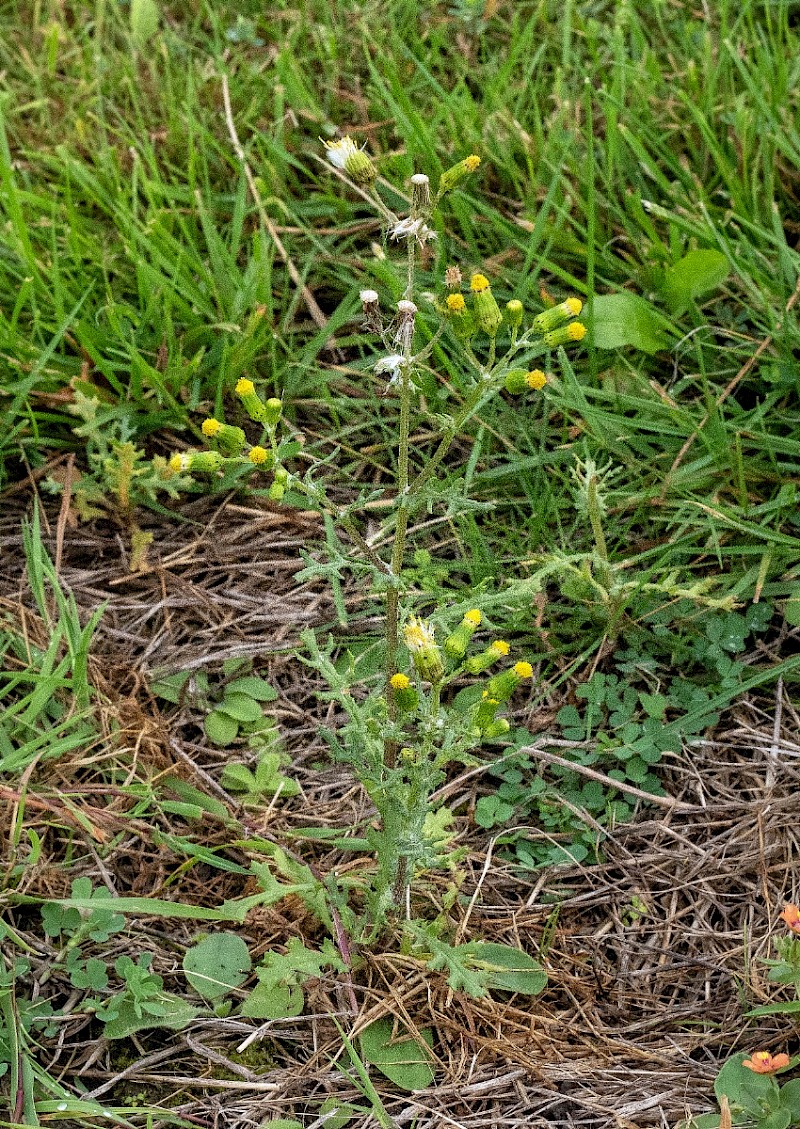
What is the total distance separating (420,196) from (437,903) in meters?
1.24

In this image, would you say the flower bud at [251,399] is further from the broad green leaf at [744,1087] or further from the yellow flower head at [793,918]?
the broad green leaf at [744,1087]

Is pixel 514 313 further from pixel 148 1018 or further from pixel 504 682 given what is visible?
pixel 148 1018

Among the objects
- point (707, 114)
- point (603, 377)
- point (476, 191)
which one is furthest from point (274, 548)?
point (707, 114)

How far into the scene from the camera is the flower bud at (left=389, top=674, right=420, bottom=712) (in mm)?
1752

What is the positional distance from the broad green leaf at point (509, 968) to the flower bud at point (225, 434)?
0.95 meters

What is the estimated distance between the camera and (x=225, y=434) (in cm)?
186

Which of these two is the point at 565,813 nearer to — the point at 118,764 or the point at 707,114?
the point at 118,764

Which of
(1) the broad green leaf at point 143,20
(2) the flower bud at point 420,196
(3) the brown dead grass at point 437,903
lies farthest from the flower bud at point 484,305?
(1) the broad green leaf at point 143,20

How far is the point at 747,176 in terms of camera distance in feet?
9.60

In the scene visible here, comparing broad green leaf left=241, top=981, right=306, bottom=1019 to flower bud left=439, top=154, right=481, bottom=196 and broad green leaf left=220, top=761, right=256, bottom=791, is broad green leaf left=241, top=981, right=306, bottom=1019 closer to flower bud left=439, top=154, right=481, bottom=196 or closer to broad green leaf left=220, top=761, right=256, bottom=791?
broad green leaf left=220, top=761, right=256, bottom=791

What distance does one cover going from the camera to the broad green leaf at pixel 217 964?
6.66 feet

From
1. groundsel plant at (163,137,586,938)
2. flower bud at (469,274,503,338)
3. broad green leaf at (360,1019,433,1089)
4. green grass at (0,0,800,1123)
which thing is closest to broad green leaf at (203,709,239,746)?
green grass at (0,0,800,1123)

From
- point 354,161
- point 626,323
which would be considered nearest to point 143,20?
point 626,323

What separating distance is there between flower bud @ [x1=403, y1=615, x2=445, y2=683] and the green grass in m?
0.58
